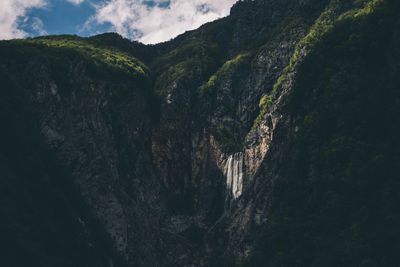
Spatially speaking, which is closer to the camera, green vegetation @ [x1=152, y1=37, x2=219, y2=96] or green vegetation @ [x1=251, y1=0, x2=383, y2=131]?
green vegetation @ [x1=251, y1=0, x2=383, y2=131]

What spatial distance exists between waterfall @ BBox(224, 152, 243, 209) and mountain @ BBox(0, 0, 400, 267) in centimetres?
27

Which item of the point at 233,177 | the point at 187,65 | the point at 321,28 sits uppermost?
the point at 187,65

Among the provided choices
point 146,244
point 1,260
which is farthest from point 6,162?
point 146,244

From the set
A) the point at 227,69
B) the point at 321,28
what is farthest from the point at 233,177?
the point at 321,28

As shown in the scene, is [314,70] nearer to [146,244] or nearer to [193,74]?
[193,74]

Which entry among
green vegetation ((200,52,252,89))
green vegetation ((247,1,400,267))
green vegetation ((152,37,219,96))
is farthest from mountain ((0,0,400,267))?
green vegetation ((152,37,219,96))

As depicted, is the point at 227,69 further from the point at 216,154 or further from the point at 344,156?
the point at 344,156

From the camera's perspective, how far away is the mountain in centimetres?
4988

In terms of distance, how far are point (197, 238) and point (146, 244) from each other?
1125 centimetres

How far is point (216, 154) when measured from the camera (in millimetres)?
78312

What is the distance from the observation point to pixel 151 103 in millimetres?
86938

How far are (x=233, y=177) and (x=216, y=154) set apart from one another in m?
7.43

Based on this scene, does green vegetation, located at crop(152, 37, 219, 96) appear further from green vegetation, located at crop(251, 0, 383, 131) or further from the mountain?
green vegetation, located at crop(251, 0, 383, 131)

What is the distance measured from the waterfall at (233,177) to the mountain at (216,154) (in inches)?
10.6
